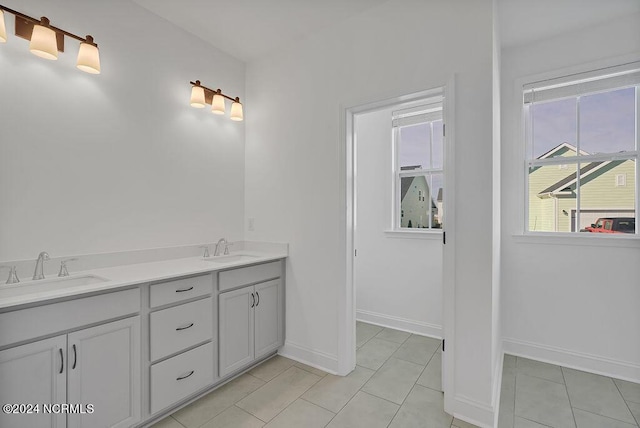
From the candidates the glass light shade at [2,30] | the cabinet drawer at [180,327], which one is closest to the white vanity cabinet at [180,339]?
the cabinet drawer at [180,327]

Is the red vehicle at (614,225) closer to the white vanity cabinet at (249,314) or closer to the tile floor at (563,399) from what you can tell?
the tile floor at (563,399)

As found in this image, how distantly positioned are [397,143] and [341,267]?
5.83ft

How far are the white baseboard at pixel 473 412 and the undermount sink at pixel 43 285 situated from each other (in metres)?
2.37

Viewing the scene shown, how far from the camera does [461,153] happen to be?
200 centimetres

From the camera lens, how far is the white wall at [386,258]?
3.22 meters

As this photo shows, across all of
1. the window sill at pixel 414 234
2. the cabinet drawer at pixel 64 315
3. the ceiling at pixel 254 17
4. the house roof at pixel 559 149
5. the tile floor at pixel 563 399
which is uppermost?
the ceiling at pixel 254 17

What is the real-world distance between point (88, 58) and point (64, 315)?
1555mm

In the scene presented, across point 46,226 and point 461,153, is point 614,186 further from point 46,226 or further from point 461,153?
point 46,226

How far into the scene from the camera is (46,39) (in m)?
1.75

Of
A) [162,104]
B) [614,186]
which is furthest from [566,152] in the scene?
[162,104]

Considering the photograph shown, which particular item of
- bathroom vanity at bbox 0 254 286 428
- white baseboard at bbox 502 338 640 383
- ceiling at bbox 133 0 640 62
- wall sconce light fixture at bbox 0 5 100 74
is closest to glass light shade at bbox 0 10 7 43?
wall sconce light fixture at bbox 0 5 100 74

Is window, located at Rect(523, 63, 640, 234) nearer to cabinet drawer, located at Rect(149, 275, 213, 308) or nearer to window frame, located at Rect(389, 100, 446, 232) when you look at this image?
window frame, located at Rect(389, 100, 446, 232)

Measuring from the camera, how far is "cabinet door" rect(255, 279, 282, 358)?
2.58m

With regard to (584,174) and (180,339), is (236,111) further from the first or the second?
(584,174)
